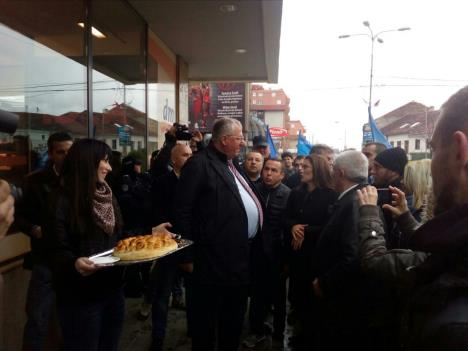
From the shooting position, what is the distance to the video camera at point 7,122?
38.3 inches

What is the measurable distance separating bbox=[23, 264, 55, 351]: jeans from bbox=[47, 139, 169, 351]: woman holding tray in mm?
795

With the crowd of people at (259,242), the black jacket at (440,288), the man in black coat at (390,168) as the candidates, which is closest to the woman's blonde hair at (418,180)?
the crowd of people at (259,242)

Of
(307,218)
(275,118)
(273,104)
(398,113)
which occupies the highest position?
(273,104)

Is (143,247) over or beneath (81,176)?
beneath

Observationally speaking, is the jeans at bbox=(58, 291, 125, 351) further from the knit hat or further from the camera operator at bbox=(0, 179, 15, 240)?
the knit hat

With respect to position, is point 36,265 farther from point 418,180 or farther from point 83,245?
point 418,180

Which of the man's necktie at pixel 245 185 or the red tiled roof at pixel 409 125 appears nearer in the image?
the man's necktie at pixel 245 185

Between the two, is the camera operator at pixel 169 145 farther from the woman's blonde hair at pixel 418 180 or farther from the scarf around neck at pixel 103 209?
the woman's blonde hair at pixel 418 180

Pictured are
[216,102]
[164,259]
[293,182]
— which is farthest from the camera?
[216,102]

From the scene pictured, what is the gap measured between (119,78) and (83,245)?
3.93 m

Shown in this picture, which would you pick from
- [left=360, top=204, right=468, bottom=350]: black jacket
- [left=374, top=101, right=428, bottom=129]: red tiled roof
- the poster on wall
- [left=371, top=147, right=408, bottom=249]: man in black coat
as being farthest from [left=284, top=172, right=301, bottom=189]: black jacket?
[left=374, top=101, right=428, bottom=129]: red tiled roof

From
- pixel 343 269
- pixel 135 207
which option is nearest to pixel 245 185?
pixel 343 269

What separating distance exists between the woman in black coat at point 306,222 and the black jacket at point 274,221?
71mm

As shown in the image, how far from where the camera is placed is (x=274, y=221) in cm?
399
